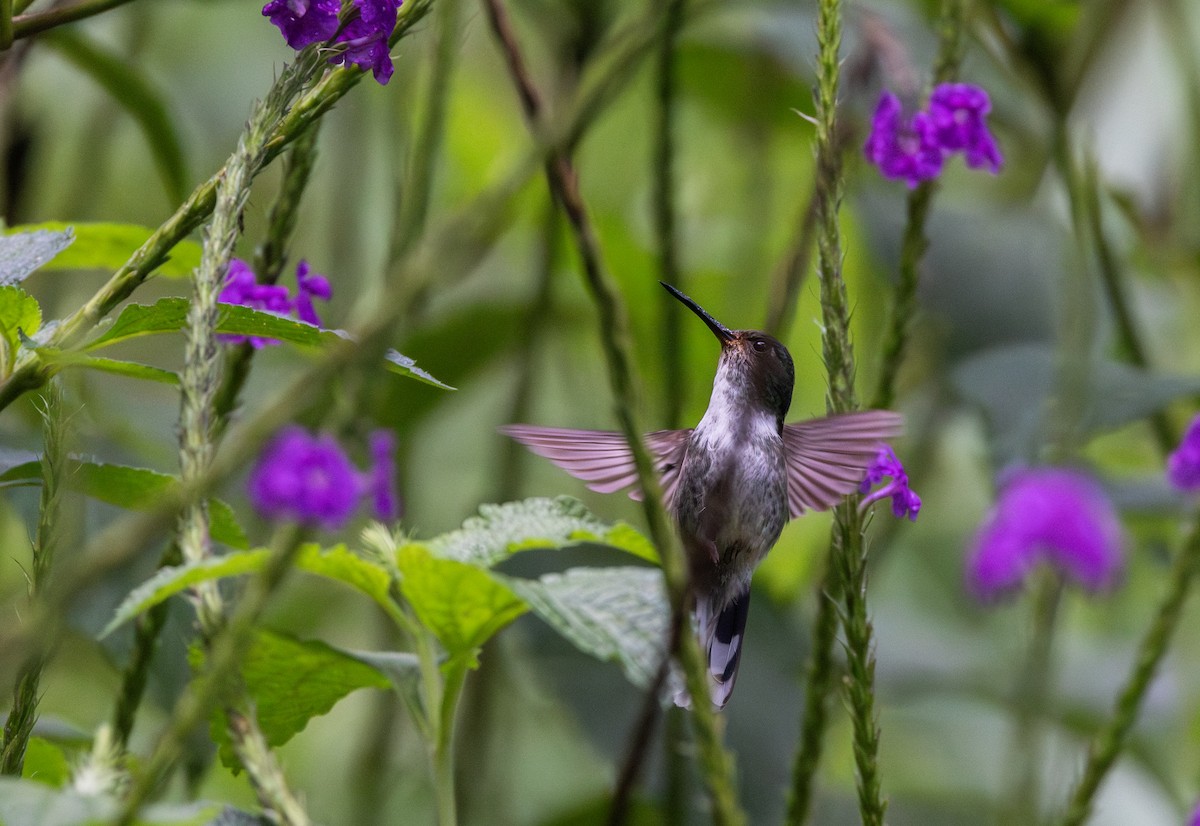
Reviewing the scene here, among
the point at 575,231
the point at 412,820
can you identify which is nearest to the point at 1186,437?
the point at 575,231

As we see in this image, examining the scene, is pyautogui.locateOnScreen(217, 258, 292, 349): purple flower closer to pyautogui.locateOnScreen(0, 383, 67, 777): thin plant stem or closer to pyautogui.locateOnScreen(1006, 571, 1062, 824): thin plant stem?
pyautogui.locateOnScreen(0, 383, 67, 777): thin plant stem

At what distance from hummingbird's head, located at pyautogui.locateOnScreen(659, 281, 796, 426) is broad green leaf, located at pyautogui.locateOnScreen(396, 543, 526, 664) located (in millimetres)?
623

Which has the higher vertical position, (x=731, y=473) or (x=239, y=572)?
(x=731, y=473)

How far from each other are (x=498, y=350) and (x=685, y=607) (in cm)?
175

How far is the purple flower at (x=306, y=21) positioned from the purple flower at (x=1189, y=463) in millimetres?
634

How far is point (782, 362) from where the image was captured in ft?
4.62

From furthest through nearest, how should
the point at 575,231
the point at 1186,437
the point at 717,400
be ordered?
the point at 717,400 < the point at 1186,437 < the point at 575,231

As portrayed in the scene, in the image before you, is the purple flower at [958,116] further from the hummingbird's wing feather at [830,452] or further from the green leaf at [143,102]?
the green leaf at [143,102]

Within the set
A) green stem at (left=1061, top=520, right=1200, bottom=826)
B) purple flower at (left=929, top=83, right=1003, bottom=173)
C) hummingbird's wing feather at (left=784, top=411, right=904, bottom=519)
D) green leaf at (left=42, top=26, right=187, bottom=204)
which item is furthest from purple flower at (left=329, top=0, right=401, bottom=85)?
green leaf at (left=42, top=26, right=187, bottom=204)

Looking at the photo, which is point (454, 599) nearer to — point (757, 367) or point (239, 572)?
point (239, 572)

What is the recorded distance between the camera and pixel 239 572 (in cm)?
65

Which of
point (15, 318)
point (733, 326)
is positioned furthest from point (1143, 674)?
point (733, 326)

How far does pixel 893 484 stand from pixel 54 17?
627 mm

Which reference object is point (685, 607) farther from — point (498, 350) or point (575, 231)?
point (498, 350)
